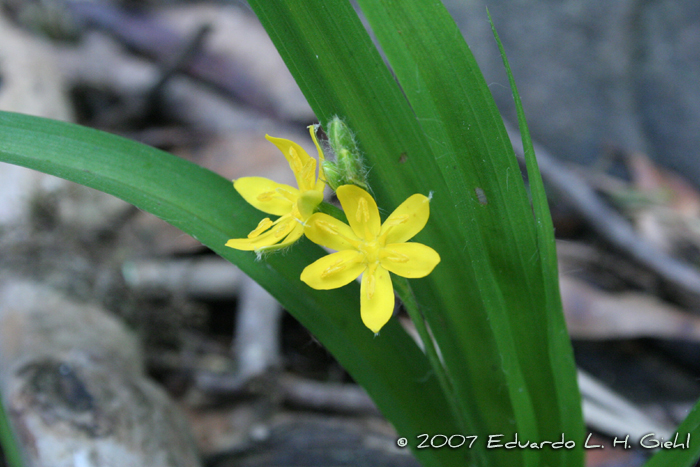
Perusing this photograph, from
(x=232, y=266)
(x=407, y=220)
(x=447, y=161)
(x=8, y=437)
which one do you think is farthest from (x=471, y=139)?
(x=232, y=266)

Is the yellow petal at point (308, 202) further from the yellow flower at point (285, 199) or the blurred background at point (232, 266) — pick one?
the blurred background at point (232, 266)

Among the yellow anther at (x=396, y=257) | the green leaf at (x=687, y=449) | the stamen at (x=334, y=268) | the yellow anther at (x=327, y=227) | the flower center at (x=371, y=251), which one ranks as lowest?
the green leaf at (x=687, y=449)

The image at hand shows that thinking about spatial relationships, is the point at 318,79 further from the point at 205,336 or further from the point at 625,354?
the point at 625,354

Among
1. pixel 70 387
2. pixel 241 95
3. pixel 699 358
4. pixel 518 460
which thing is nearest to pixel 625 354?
pixel 699 358

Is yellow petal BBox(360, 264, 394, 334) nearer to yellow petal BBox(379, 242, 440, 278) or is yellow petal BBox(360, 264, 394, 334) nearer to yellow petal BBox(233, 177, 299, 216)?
yellow petal BBox(379, 242, 440, 278)

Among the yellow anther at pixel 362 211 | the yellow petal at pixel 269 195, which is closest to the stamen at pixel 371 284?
the yellow anther at pixel 362 211

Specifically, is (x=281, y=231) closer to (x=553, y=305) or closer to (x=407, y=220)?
(x=407, y=220)
